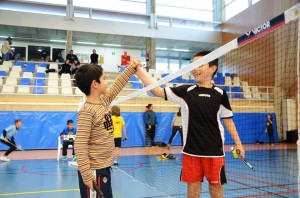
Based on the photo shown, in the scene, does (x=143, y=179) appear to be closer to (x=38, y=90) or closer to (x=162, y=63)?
(x=38, y=90)

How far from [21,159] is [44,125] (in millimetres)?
2816

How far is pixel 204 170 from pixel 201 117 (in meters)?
0.52

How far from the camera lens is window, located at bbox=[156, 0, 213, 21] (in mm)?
22828

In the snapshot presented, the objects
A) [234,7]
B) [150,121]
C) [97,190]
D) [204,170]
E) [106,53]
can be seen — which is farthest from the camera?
[106,53]

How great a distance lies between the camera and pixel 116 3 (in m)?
21.8

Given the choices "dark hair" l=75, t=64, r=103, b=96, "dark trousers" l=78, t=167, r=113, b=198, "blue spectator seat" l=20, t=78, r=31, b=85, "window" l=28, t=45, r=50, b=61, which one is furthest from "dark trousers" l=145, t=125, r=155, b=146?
"window" l=28, t=45, r=50, b=61

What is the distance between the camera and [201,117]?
2.96 m

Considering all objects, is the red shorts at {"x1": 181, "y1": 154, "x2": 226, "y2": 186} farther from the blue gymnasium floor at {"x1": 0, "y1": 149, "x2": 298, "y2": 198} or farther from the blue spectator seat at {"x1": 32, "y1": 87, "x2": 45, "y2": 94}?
the blue spectator seat at {"x1": 32, "y1": 87, "x2": 45, "y2": 94}

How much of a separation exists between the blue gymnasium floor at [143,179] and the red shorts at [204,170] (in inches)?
97.0

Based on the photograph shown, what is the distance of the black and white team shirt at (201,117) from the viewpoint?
2.92 meters

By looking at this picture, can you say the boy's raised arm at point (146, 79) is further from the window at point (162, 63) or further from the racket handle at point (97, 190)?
the window at point (162, 63)

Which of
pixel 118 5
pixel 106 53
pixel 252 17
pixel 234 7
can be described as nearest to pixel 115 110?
Result: pixel 252 17

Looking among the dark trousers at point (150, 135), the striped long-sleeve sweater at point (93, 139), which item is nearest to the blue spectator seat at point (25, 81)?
the dark trousers at point (150, 135)

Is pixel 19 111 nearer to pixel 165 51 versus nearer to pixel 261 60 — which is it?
pixel 261 60
